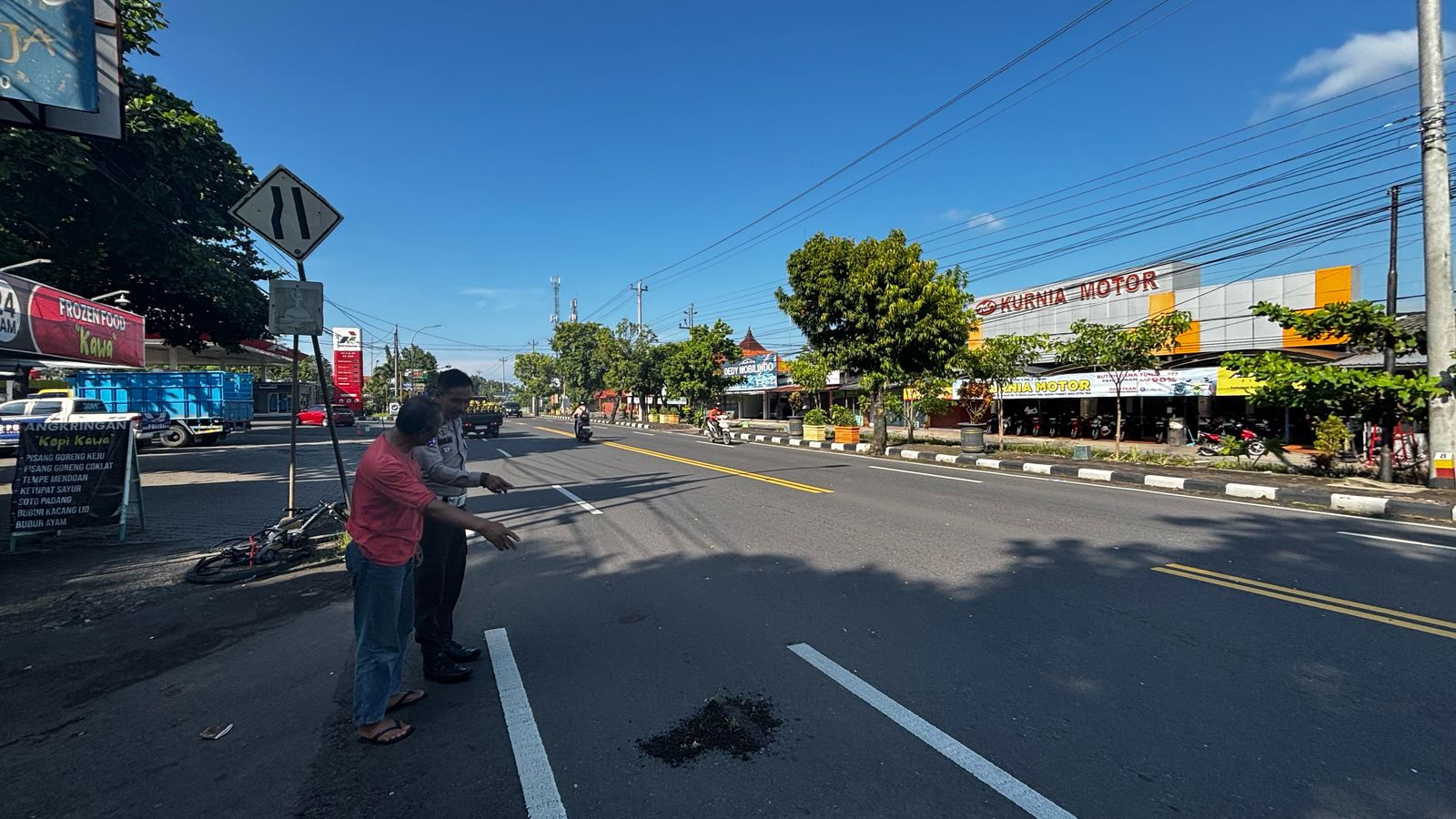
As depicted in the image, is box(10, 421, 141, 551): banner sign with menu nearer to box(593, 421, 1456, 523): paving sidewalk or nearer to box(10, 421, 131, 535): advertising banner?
box(10, 421, 131, 535): advertising banner

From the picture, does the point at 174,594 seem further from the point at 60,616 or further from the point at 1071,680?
the point at 1071,680

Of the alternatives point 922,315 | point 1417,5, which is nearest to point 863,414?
point 922,315

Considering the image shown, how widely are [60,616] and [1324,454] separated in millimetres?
18567

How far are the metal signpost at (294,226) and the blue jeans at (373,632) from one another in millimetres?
3696

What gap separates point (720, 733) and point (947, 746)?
103 centimetres

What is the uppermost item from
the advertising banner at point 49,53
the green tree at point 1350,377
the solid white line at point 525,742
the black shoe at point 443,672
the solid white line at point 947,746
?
the advertising banner at point 49,53

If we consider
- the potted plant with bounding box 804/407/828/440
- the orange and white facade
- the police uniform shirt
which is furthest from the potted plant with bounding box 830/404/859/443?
the police uniform shirt

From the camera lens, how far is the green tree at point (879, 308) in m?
18.4

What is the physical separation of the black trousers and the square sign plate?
12.9ft

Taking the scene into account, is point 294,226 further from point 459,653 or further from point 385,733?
point 385,733

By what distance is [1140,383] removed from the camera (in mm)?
19500

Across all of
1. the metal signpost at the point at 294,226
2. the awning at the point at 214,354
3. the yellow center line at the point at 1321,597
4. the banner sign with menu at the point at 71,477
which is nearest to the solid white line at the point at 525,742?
the metal signpost at the point at 294,226

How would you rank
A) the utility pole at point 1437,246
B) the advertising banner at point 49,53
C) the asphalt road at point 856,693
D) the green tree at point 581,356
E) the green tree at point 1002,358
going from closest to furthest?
the asphalt road at point 856,693, the advertising banner at point 49,53, the utility pole at point 1437,246, the green tree at point 1002,358, the green tree at point 581,356

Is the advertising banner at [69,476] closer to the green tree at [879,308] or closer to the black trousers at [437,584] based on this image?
the black trousers at [437,584]
